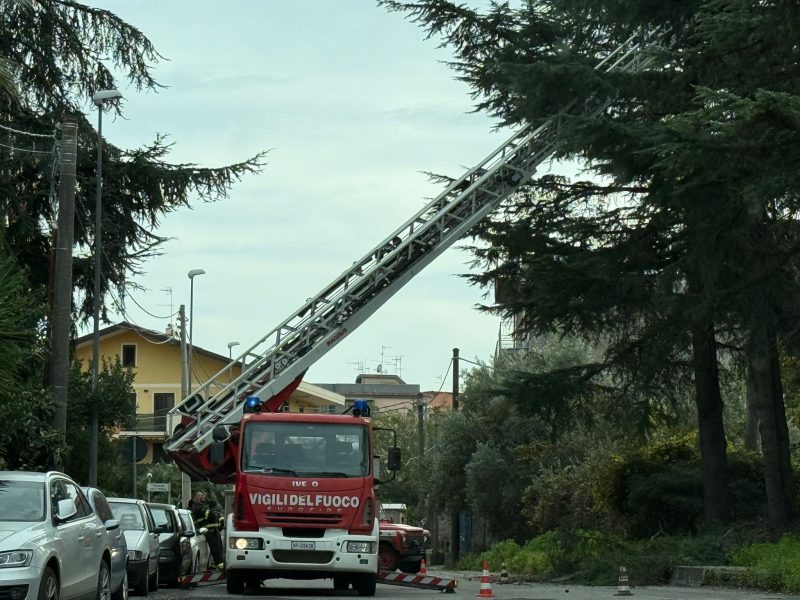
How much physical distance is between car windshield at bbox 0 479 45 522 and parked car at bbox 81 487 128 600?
1.85 metres

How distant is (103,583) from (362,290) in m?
9.94

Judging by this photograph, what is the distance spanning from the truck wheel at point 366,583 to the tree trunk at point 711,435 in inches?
335

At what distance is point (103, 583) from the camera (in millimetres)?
14930

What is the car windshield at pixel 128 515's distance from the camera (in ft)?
69.2

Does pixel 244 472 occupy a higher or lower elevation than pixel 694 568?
higher

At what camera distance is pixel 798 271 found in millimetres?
22656

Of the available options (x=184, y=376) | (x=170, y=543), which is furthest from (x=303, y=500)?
(x=184, y=376)

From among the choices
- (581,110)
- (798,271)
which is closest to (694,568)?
(798,271)

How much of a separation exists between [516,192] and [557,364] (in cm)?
1429

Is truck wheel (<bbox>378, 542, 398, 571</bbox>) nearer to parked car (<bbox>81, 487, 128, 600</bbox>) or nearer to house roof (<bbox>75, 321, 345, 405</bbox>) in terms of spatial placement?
parked car (<bbox>81, 487, 128, 600</bbox>)

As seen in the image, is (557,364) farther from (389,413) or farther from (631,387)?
(389,413)

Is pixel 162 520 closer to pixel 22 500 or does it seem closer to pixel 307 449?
pixel 307 449

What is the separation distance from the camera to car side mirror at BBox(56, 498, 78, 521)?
13.3 meters

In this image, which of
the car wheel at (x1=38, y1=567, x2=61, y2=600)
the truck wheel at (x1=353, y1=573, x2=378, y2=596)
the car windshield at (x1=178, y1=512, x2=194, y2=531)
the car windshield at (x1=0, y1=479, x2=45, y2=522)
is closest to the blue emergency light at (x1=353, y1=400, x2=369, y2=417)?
the truck wheel at (x1=353, y1=573, x2=378, y2=596)
